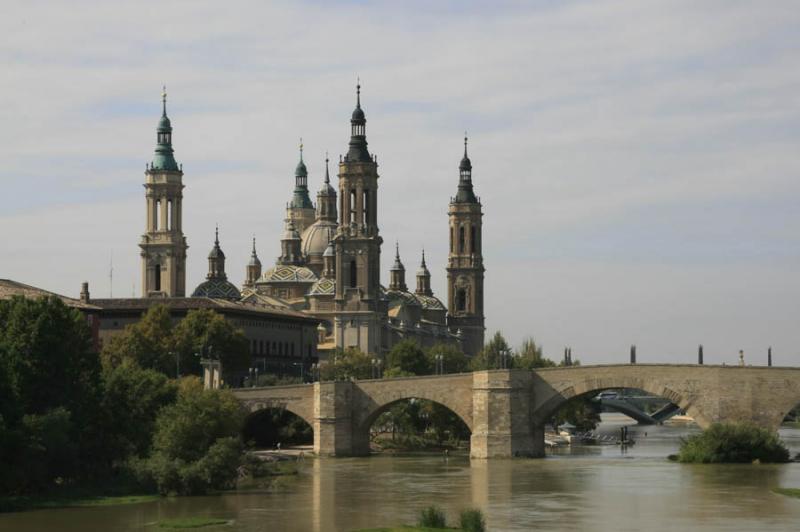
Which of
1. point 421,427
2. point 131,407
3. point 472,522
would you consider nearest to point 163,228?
point 421,427

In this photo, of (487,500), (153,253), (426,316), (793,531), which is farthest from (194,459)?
(426,316)

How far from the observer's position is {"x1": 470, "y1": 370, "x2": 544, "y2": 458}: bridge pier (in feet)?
309

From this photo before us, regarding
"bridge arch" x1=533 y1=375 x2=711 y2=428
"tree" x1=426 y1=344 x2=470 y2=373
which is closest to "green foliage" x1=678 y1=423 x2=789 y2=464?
"bridge arch" x1=533 y1=375 x2=711 y2=428

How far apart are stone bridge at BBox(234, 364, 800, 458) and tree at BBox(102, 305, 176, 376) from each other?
66.2 ft

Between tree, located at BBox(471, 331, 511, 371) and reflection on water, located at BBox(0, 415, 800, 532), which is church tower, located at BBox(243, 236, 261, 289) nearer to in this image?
tree, located at BBox(471, 331, 511, 371)

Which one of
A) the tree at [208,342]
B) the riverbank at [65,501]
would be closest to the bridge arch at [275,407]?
the tree at [208,342]

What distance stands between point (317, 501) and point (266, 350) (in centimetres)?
8248

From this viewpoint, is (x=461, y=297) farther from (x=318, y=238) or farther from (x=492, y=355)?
(x=492, y=355)

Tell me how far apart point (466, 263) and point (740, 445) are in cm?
11141

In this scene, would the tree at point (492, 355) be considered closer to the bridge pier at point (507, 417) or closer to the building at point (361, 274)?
the building at point (361, 274)

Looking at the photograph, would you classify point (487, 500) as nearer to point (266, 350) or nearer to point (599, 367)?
point (599, 367)

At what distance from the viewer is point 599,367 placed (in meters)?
92.2

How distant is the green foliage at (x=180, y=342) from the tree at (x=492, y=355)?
23.5m

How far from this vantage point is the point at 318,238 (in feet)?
635
